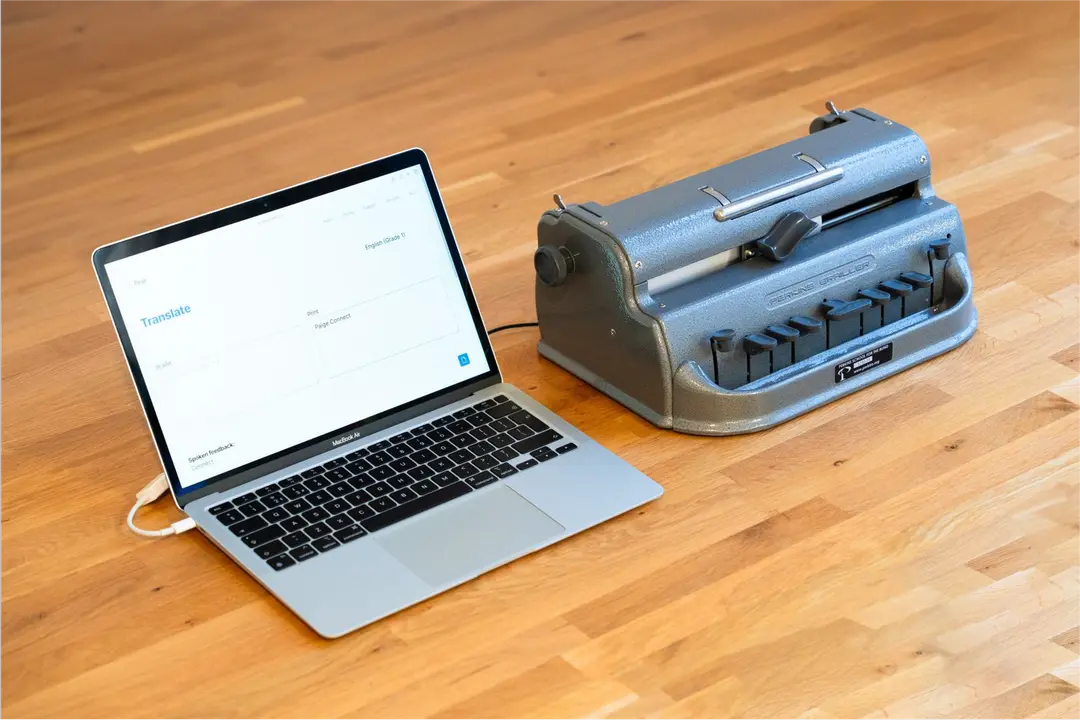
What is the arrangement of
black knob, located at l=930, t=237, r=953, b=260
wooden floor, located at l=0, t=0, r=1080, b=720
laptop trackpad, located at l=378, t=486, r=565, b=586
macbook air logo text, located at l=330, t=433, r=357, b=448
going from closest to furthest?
wooden floor, located at l=0, t=0, r=1080, b=720 → laptop trackpad, located at l=378, t=486, r=565, b=586 → macbook air logo text, located at l=330, t=433, r=357, b=448 → black knob, located at l=930, t=237, r=953, b=260

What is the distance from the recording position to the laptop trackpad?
1238 mm

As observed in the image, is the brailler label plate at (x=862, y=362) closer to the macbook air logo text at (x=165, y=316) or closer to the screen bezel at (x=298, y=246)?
the screen bezel at (x=298, y=246)

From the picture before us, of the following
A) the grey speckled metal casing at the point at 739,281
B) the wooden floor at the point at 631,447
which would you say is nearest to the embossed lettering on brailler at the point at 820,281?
the grey speckled metal casing at the point at 739,281

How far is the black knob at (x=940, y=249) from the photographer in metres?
1.50

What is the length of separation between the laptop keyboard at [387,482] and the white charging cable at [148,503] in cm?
4

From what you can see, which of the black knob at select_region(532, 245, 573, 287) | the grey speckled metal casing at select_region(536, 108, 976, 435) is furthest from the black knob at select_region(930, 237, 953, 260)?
the black knob at select_region(532, 245, 573, 287)

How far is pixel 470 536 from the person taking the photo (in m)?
1.27

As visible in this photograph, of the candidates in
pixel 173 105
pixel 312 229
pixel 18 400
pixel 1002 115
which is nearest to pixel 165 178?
pixel 173 105

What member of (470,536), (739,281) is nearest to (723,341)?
(739,281)

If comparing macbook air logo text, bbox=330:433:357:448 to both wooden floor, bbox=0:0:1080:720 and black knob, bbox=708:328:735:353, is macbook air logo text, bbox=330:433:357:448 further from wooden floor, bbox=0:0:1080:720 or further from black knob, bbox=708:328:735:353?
black knob, bbox=708:328:735:353

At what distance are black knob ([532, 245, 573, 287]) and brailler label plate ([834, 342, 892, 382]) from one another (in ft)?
0.90

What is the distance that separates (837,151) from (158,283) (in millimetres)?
668

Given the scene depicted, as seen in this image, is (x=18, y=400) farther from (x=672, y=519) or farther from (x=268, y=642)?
(x=672, y=519)

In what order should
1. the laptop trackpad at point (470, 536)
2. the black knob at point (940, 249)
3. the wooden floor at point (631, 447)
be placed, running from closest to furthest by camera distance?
the wooden floor at point (631, 447), the laptop trackpad at point (470, 536), the black knob at point (940, 249)
